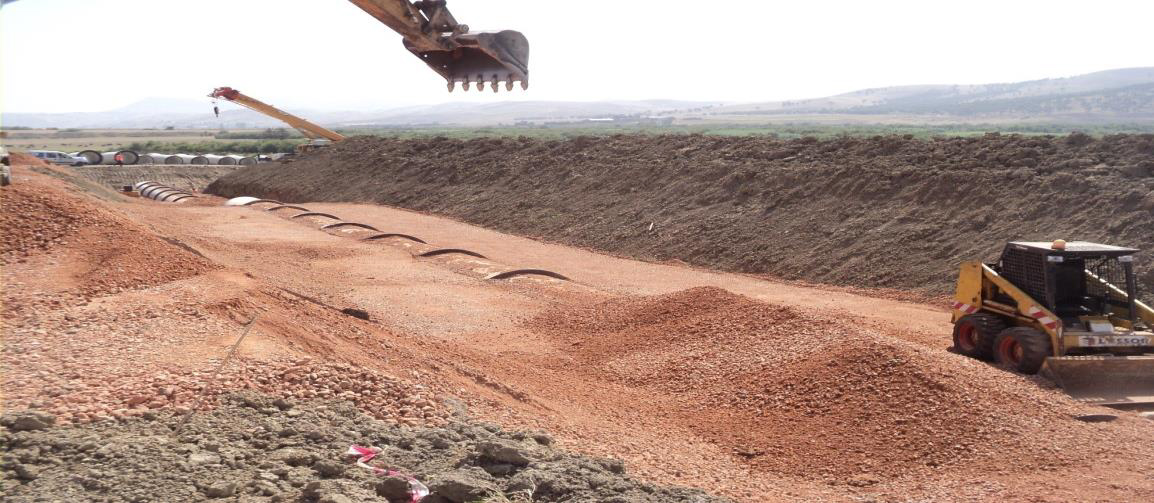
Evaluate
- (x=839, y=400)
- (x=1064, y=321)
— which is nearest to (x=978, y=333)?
(x=1064, y=321)

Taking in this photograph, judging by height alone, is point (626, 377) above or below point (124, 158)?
below

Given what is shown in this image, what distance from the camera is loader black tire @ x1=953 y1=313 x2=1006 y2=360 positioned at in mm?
12523

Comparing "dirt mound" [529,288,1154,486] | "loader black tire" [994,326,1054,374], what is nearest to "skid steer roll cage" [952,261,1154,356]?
"loader black tire" [994,326,1054,374]

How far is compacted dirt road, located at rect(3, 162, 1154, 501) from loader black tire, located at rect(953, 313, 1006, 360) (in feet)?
3.64

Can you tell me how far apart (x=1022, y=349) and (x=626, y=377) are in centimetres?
500

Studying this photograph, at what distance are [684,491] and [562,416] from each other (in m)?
2.36

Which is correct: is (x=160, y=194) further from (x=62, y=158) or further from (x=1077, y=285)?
(x=1077, y=285)

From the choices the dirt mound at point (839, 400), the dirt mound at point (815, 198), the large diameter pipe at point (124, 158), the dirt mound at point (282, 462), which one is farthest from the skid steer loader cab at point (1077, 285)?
the large diameter pipe at point (124, 158)

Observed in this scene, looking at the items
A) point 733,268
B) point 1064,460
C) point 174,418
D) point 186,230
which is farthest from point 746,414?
point 186,230

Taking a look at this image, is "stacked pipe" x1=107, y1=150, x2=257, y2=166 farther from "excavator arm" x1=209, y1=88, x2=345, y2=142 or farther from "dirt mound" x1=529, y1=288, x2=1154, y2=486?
"dirt mound" x1=529, y1=288, x2=1154, y2=486

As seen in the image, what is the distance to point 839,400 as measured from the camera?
34.1 ft

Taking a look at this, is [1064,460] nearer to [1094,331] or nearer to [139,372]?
[1094,331]

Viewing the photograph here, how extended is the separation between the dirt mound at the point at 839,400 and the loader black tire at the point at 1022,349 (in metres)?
0.40

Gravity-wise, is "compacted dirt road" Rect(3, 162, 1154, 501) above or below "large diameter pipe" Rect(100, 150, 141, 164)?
below
